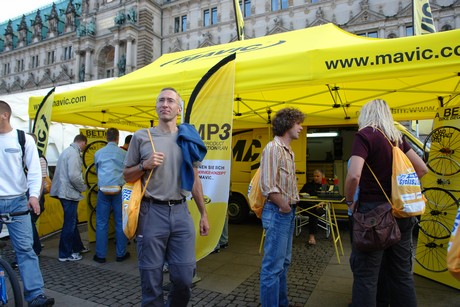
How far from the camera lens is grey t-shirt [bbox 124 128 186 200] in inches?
99.8

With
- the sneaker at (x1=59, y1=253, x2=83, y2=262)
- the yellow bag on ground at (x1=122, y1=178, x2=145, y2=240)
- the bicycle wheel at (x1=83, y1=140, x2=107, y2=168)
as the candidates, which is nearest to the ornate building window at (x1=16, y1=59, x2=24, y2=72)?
the bicycle wheel at (x1=83, y1=140, x2=107, y2=168)

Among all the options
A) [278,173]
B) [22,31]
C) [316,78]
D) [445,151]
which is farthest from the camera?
[22,31]

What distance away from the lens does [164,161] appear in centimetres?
257

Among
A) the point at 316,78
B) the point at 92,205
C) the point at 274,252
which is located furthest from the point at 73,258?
the point at 316,78

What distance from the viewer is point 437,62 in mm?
3350

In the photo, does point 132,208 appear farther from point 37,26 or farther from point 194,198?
point 37,26

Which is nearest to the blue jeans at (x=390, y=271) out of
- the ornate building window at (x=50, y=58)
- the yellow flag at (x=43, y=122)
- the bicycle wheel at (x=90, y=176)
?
the bicycle wheel at (x=90, y=176)

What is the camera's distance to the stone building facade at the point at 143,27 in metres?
30.0

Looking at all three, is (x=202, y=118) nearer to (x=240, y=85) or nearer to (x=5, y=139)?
(x=240, y=85)

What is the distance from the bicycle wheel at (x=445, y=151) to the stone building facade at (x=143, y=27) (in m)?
28.6

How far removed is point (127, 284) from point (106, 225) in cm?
137

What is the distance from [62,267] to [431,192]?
5.50m

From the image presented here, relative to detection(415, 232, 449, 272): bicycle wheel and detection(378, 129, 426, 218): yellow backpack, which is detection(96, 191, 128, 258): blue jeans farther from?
detection(415, 232, 449, 272): bicycle wheel

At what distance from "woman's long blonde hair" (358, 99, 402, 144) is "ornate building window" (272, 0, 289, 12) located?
3527 centimetres
